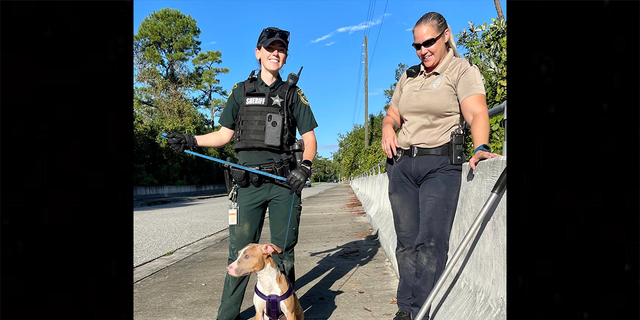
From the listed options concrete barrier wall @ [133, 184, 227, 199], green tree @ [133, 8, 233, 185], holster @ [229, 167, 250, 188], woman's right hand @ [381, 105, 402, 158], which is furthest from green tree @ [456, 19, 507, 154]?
green tree @ [133, 8, 233, 185]

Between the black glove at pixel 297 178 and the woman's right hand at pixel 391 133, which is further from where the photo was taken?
the black glove at pixel 297 178

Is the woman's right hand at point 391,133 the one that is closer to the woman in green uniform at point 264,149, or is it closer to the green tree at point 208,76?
the woman in green uniform at point 264,149

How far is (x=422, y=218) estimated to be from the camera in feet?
10.1

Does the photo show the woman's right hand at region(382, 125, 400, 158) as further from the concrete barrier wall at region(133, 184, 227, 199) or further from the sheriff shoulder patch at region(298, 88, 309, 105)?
the concrete barrier wall at region(133, 184, 227, 199)

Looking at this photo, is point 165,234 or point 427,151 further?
point 165,234

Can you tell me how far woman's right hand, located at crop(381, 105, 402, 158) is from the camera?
3322mm

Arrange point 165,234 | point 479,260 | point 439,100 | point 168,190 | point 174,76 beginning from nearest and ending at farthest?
point 479,260 → point 439,100 → point 165,234 → point 168,190 → point 174,76

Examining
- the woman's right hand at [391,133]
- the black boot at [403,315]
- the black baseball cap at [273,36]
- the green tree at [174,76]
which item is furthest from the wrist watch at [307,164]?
the green tree at [174,76]

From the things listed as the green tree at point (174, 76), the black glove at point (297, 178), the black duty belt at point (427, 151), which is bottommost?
the black glove at point (297, 178)

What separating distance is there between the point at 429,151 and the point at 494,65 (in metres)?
2.31

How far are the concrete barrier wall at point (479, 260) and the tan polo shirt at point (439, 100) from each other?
0.37 meters

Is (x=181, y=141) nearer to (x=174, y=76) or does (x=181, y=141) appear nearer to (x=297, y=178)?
(x=297, y=178)

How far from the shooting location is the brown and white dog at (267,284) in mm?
3328

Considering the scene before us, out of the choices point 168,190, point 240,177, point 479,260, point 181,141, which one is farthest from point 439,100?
point 168,190
